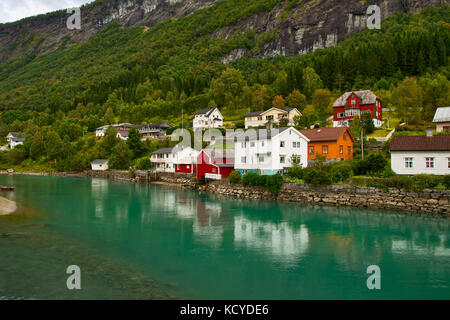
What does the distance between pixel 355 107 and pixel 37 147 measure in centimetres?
8335

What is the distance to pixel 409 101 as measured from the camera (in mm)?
45562

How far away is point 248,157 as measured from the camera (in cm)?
4034

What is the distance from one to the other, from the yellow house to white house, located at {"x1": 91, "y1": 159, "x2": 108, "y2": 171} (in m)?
34.2

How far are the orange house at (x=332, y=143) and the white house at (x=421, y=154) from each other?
893 centimetres

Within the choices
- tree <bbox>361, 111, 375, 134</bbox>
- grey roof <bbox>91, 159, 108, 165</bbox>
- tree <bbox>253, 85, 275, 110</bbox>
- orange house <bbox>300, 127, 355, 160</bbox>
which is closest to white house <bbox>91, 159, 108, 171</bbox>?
grey roof <bbox>91, 159, 108, 165</bbox>

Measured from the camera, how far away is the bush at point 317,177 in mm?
31344

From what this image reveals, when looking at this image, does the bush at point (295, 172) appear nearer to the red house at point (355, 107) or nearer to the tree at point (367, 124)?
the tree at point (367, 124)

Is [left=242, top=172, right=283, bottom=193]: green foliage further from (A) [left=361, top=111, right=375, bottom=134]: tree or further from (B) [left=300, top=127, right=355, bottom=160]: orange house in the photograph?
(A) [left=361, top=111, right=375, bottom=134]: tree

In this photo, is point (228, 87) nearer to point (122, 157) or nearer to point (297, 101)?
point (297, 101)

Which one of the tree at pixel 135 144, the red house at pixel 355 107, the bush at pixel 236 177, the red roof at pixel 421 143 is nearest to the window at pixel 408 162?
the red roof at pixel 421 143

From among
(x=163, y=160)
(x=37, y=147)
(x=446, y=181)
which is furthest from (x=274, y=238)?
(x=37, y=147)

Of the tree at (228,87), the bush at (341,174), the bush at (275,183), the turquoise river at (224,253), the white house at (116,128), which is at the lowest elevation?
the turquoise river at (224,253)
